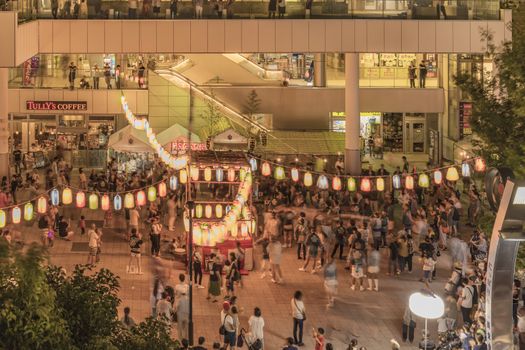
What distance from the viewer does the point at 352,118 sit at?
143 ft

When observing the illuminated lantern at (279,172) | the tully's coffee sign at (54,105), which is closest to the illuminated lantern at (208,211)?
the illuminated lantern at (279,172)

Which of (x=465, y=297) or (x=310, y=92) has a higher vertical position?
(x=310, y=92)

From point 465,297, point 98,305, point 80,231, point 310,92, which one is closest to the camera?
point 98,305

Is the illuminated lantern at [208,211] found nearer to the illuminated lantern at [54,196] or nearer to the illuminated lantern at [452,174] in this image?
the illuminated lantern at [54,196]

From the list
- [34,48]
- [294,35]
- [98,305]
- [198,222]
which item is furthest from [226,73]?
[98,305]

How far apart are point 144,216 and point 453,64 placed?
60.9ft

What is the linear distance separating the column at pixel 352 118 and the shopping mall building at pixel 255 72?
5 centimetres

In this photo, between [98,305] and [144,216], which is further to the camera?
[144,216]

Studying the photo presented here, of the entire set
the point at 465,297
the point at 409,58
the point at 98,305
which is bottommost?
the point at 465,297

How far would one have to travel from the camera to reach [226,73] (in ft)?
163

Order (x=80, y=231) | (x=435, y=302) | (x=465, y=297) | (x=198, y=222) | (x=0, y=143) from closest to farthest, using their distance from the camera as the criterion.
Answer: (x=435, y=302) → (x=465, y=297) → (x=198, y=222) → (x=80, y=231) → (x=0, y=143)

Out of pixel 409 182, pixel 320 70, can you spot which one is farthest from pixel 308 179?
pixel 320 70

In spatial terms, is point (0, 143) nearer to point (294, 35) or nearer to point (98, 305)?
point (294, 35)

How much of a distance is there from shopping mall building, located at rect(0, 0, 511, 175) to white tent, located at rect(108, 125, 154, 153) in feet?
0.55
